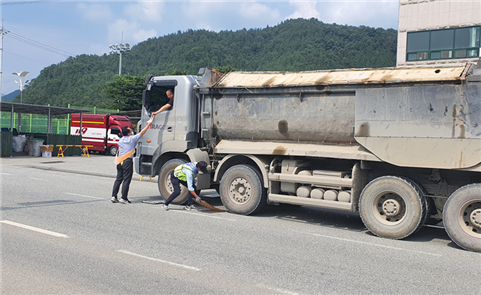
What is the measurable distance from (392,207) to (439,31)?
20.0 m

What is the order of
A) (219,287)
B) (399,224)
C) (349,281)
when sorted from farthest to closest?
(399,224) < (349,281) < (219,287)

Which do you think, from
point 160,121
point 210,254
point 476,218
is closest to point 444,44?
point 160,121

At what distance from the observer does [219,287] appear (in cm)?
488

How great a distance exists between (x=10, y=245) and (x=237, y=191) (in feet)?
15.4

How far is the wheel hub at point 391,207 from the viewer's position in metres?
7.70

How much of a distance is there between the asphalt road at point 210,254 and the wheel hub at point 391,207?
56 centimetres

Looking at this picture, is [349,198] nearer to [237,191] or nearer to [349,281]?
[237,191]

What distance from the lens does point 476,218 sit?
6980 mm

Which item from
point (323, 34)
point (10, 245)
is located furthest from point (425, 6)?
point (323, 34)

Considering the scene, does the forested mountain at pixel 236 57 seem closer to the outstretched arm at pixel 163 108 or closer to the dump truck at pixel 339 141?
the outstretched arm at pixel 163 108

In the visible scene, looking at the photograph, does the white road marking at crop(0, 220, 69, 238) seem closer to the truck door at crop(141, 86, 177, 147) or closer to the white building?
the truck door at crop(141, 86, 177, 147)

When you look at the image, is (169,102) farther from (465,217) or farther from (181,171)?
(465,217)

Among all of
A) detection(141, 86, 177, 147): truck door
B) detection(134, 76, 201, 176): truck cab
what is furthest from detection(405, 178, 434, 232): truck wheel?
detection(141, 86, 177, 147): truck door

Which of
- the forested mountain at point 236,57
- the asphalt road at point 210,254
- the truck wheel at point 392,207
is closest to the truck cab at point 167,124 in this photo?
the asphalt road at point 210,254
